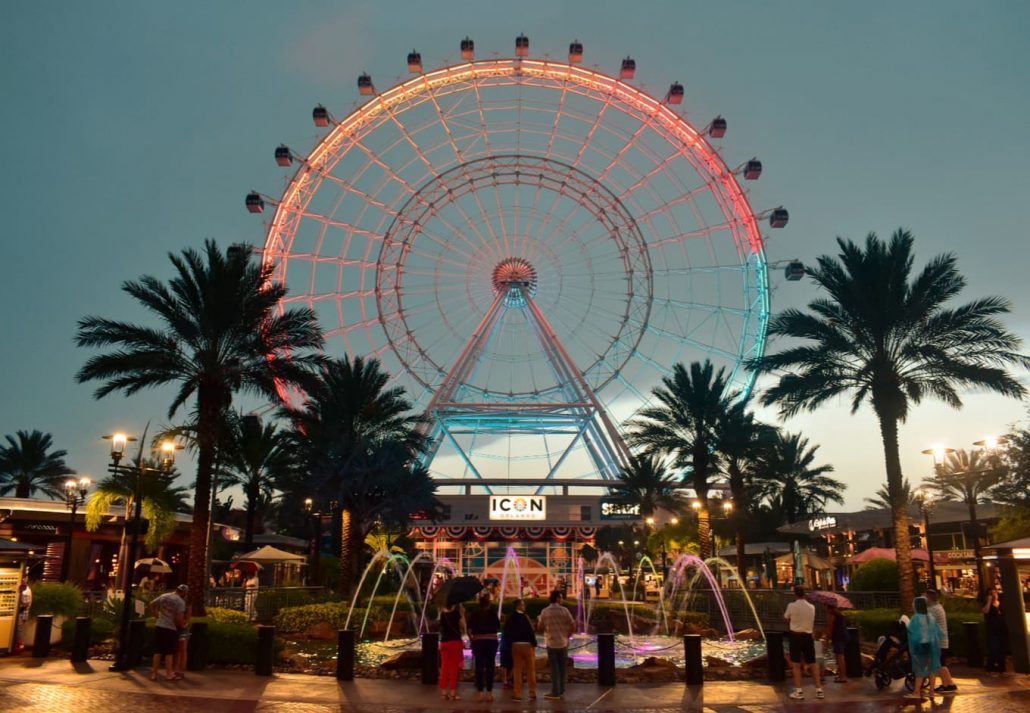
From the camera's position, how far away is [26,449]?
53.2m

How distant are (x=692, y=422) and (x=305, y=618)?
18.0 metres

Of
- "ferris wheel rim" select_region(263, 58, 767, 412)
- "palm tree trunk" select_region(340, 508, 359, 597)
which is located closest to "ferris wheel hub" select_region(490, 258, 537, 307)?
"ferris wheel rim" select_region(263, 58, 767, 412)

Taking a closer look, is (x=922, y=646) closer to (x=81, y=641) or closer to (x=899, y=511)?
(x=899, y=511)

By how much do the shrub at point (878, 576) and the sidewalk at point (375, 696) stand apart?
475 inches

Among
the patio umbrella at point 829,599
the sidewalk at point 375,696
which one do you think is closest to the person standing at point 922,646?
the sidewalk at point 375,696

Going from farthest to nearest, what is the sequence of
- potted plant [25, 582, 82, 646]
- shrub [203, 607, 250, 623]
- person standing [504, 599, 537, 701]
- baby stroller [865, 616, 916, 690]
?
shrub [203, 607, 250, 623] < potted plant [25, 582, 82, 646] < baby stroller [865, 616, 916, 690] < person standing [504, 599, 537, 701]

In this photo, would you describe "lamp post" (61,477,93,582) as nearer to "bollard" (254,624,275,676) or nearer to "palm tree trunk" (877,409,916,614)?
"bollard" (254,624,275,676)

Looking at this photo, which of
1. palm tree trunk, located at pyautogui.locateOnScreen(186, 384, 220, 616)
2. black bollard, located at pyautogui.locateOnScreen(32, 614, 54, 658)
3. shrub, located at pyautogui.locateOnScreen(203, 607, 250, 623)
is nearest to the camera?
black bollard, located at pyautogui.locateOnScreen(32, 614, 54, 658)

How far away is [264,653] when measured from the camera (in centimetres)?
1407

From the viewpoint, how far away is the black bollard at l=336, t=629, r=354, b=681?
13.7 meters

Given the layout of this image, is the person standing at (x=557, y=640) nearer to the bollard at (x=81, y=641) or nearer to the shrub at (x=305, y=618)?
the bollard at (x=81, y=641)

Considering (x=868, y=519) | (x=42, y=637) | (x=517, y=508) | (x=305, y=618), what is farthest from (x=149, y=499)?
(x=868, y=519)

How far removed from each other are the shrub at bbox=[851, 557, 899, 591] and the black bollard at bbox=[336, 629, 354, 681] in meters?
18.1

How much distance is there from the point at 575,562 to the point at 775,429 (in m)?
23.2
